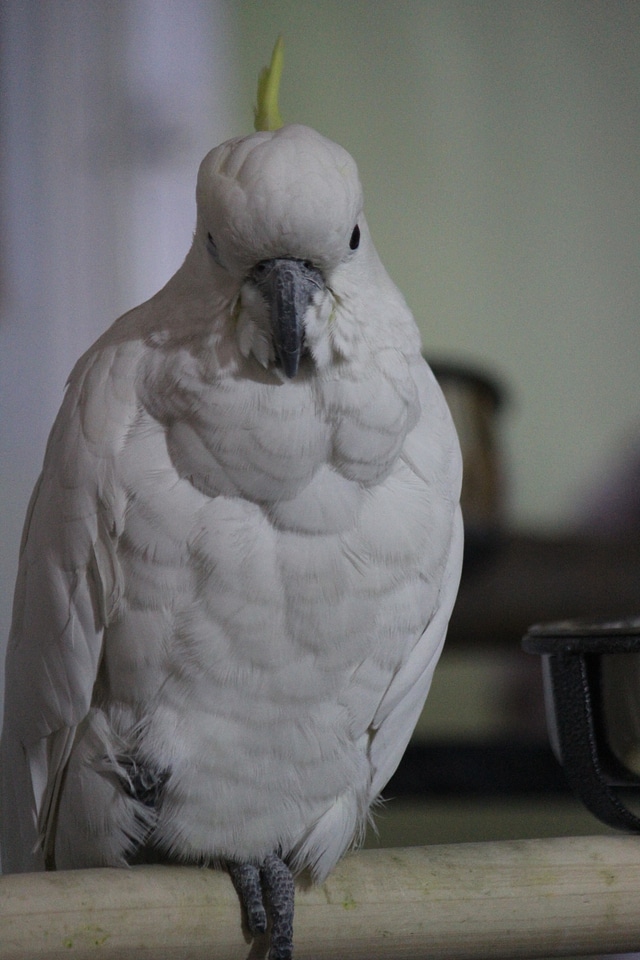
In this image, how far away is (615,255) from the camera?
2797 millimetres

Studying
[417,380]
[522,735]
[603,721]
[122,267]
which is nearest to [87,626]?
[417,380]

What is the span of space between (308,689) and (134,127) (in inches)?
86.5

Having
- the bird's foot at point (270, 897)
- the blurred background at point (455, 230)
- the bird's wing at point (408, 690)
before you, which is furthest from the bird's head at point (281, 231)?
the blurred background at point (455, 230)

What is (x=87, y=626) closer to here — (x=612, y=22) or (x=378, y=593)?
(x=378, y=593)

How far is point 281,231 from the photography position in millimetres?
769

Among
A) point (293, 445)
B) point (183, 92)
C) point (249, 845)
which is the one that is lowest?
point (249, 845)

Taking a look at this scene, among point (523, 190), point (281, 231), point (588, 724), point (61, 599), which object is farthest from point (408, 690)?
point (523, 190)

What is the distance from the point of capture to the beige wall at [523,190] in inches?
109

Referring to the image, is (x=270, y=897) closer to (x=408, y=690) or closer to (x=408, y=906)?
(x=408, y=906)

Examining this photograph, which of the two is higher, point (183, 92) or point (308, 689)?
point (183, 92)

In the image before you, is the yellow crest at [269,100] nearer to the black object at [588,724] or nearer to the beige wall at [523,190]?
the black object at [588,724]

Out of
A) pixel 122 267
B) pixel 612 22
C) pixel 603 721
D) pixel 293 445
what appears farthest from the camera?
pixel 612 22

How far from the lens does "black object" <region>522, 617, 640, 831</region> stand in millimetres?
962

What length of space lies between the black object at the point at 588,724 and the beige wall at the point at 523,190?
70.9 inches
